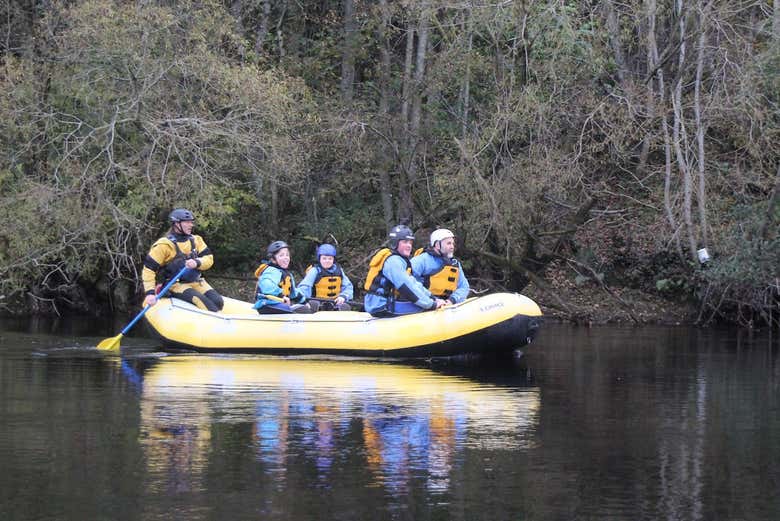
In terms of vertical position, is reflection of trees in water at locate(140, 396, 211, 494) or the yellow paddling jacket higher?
the yellow paddling jacket

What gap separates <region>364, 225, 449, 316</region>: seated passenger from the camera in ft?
46.4

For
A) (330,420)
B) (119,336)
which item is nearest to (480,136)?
(119,336)

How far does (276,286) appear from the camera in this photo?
595 inches

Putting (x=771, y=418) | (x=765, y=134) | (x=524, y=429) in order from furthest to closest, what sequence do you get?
(x=765, y=134)
(x=771, y=418)
(x=524, y=429)

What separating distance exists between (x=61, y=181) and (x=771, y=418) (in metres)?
12.8

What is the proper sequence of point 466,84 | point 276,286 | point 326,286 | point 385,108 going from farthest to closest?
point 385,108
point 466,84
point 326,286
point 276,286

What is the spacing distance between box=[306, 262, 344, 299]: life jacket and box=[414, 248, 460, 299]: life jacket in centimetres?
149

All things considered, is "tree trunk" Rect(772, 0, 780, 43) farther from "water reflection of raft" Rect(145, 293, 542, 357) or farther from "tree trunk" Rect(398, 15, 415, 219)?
"water reflection of raft" Rect(145, 293, 542, 357)

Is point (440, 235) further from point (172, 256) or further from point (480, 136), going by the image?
point (480, 136)

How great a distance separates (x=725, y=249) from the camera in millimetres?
19953

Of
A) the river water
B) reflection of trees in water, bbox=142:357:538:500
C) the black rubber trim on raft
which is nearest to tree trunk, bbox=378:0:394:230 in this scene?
the black rubber trim on raft

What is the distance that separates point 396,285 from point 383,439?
5.59 m

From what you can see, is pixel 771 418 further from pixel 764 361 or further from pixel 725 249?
pixel 725 249

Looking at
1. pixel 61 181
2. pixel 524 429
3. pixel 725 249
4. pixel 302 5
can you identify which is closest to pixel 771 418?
pixel 524 429
